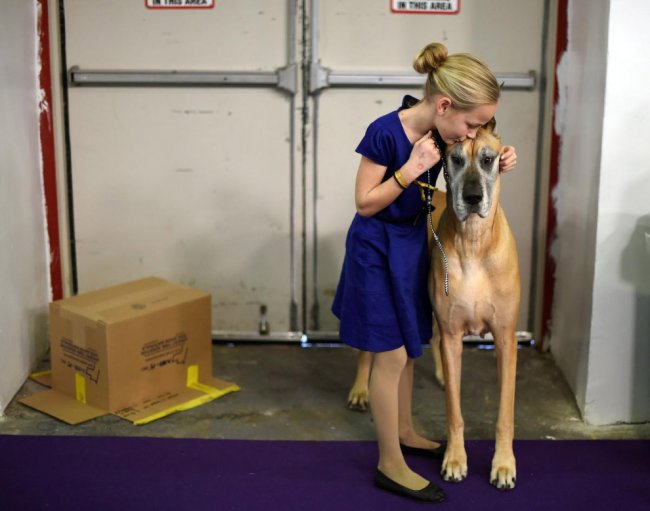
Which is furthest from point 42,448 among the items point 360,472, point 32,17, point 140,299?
point 32,17

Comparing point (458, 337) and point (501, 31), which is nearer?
point (458, 337)

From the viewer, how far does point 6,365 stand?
344 centimetres

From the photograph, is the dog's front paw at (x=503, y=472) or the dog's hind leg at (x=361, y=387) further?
the dog's hind leg at (x=361, y=387)

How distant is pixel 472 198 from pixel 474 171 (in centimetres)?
8

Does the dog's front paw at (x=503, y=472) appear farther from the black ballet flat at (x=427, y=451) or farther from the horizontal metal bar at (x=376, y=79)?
the horizontal metal bar at (x=376, y=79)

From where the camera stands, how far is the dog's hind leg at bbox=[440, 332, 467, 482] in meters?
2.90

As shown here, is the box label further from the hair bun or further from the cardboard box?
the hair bun

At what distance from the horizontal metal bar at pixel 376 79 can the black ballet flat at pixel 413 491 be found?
5.85 ft

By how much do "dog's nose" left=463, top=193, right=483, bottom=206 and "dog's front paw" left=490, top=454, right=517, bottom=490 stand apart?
850mm

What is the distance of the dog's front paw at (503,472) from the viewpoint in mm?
2822

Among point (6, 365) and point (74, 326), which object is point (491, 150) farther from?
point (6, 365)

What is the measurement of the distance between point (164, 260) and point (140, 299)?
0.58 meters

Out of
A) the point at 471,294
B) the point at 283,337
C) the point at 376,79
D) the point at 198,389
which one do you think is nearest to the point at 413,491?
the point at 471,294

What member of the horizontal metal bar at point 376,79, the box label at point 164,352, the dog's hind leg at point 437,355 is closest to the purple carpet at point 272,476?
the box label at point 164,352
